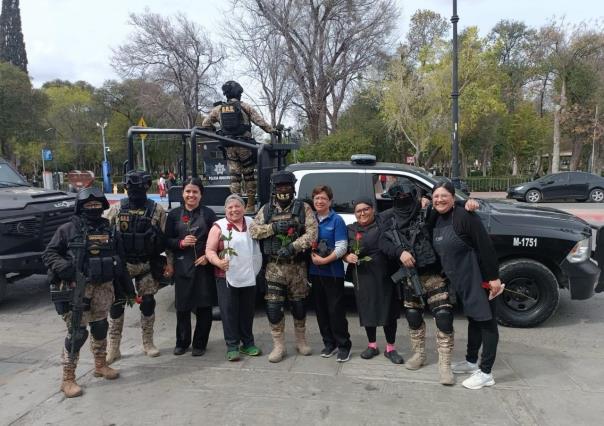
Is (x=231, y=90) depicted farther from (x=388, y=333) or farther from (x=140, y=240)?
(x=388, y=333)

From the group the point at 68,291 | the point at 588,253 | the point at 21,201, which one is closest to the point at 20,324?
the point at 21,201

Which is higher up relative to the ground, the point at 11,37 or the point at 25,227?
the point at 11,37

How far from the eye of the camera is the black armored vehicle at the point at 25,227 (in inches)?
236

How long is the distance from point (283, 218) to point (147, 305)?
58.2 inches

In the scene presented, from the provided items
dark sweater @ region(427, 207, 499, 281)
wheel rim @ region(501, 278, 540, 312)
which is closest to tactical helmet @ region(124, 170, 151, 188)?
dark sweater @ region(427, 207, 499, 281)

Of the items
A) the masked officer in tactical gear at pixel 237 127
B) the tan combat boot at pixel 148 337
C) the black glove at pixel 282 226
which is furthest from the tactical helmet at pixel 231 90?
the tan combat boot at pixel 148 337

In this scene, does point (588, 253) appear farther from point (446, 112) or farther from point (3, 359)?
point (446, 112)

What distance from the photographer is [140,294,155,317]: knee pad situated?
4180 millimetres

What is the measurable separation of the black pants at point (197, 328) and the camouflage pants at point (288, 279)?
0.68 metres

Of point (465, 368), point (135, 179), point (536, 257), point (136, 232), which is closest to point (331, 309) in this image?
point (465, 368)

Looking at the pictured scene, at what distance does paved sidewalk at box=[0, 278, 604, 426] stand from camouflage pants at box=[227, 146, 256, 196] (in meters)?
2.06

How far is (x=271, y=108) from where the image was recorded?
2847 cm

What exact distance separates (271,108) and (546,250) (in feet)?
81.9

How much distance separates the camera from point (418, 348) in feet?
12.9
